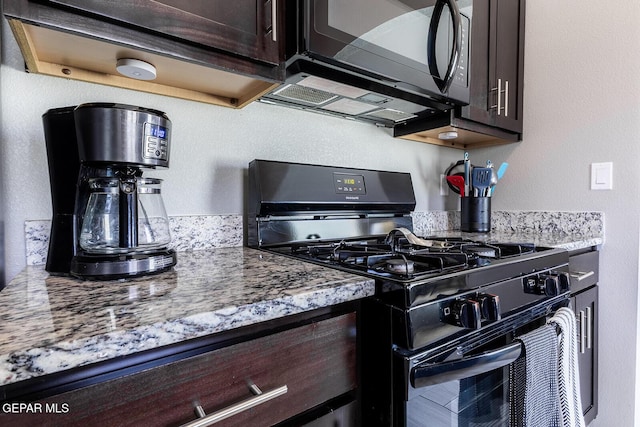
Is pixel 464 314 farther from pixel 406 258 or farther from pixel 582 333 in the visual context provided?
pixel 582 333

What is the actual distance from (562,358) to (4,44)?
5.21 feet

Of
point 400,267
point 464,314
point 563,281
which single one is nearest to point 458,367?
point 464,314

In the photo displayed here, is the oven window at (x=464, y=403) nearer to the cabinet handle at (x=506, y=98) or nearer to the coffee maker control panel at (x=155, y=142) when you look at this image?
the coffee maker control panel at (x=155, y=142)

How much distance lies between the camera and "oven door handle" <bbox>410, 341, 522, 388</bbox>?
0.60 m

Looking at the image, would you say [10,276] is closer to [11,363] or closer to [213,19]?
[11,363]

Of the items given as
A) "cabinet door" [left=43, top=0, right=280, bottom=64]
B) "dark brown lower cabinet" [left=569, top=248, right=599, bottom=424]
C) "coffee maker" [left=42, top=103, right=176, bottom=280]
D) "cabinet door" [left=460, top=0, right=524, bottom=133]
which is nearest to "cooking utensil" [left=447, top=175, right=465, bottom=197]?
"cabinet door" [left=460, top=0, right=524, bottom=133]

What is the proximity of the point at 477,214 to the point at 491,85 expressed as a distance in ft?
1.89

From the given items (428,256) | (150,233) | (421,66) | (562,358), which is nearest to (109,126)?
(150,233)

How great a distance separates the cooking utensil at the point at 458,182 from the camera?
1.64m

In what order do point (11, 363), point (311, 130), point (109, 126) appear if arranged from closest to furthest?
point (11, 363), point (109, 126), point (311, 130)

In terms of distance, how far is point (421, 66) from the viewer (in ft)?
3.49

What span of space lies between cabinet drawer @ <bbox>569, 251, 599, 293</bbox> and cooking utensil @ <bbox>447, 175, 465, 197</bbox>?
0.55 meters

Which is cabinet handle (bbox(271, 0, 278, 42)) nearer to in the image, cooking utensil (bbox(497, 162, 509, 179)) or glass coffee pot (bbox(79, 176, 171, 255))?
glass coffee pot (bbox(79, 176, 171, 255))

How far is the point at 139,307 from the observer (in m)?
0.48
